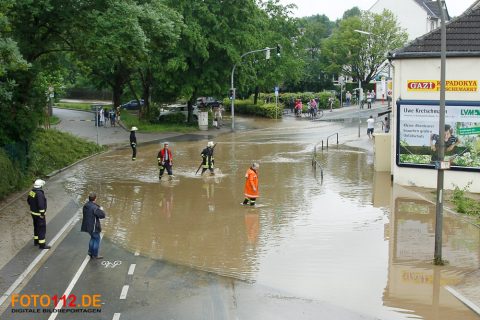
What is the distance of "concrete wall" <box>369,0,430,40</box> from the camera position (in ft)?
250

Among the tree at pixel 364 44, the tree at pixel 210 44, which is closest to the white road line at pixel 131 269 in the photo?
the tree at pixel 210 44

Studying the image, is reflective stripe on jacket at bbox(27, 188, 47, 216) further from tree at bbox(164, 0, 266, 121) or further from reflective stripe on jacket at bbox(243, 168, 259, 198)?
tree at bbox(164, 0, 266, 121)

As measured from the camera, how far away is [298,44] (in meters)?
66.4

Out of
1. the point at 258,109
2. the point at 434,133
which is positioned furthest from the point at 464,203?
the point at 258,109

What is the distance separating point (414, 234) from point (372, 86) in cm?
6184

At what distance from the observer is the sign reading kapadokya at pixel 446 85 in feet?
70.1

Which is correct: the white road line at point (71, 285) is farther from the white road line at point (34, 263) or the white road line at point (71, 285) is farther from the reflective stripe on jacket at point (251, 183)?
the reflective stripe on jacket at point (251, 183)

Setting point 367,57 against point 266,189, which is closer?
point 266,189

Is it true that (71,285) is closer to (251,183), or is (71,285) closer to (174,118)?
(251,183)

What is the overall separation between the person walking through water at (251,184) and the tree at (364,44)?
50.6 m

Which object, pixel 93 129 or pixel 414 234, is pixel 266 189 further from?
pixel 93 129

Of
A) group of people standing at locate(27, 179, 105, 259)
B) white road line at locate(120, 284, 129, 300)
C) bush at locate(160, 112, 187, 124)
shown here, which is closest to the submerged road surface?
white road line at locate(120, 284, 129, 300)

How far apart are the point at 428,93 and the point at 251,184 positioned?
8.00 metres

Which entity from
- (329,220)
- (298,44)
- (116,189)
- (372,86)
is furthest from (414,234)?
(372,86)
